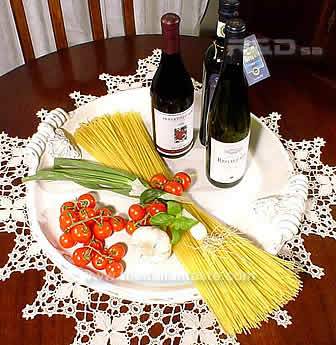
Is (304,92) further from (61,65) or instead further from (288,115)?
(61,65)

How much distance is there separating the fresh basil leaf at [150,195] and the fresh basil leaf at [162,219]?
0.05 m

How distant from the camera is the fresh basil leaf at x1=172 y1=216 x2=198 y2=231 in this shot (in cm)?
76

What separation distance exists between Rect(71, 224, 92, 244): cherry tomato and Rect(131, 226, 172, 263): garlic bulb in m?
0.08

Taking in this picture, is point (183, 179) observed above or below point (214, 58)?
below

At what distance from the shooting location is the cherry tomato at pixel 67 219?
802 millimetres

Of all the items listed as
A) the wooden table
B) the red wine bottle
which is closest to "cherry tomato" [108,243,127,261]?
the wooden table

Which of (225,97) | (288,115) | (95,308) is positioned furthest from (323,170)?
(95,308)

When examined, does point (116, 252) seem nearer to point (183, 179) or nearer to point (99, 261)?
point (99, 261)

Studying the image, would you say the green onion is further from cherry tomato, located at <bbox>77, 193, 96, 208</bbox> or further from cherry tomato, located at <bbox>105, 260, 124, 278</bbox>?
cherry tomato, located at <bbox>105, 260, 124, 278</bbox>

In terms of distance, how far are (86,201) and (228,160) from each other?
0.79 feet

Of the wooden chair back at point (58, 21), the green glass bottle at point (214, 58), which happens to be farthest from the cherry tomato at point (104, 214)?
the wooden chair back at point (58, 21)

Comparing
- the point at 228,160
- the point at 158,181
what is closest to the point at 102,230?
the point at 158,181

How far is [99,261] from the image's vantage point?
0.76m

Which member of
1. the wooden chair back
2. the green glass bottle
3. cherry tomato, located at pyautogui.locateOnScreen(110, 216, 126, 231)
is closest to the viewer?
the green glass bottle
